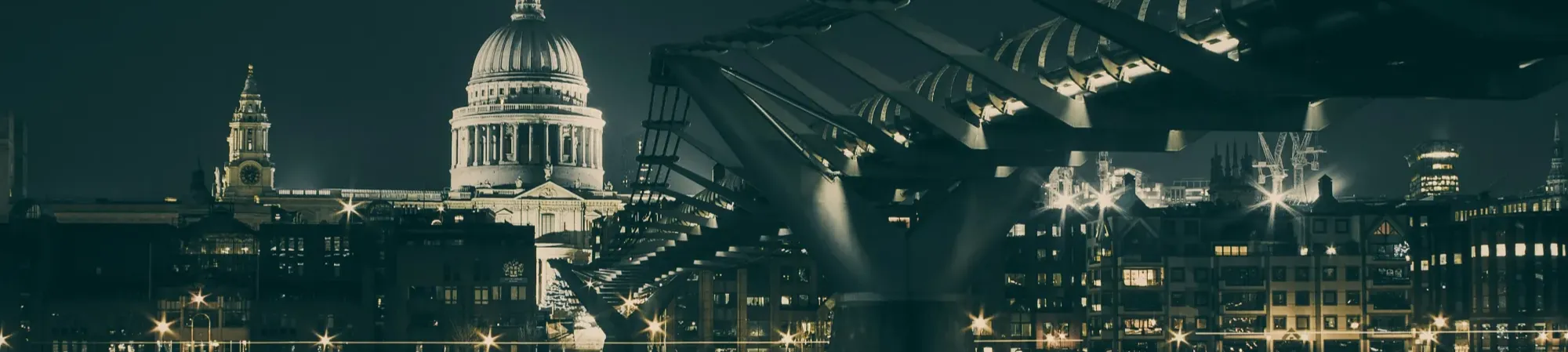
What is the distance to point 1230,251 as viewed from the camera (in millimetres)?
171750

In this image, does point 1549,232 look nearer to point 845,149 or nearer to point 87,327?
point 87,327

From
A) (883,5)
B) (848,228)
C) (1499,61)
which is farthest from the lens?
(848,228)

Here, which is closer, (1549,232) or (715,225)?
(715,225)

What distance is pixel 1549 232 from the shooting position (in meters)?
193

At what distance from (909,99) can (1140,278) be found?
403 feet

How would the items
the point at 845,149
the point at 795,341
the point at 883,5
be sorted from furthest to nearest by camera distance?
1. the point at 795,341
2. the point at 845,149
3. the point at 883,5

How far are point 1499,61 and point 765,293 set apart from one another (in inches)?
5306

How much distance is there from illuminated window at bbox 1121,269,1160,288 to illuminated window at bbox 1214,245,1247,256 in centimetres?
415

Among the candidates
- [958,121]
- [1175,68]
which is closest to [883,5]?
[958,121]

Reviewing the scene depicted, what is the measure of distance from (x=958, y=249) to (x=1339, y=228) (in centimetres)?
12565

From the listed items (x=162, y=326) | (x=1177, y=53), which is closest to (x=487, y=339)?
(x=162, y=326)

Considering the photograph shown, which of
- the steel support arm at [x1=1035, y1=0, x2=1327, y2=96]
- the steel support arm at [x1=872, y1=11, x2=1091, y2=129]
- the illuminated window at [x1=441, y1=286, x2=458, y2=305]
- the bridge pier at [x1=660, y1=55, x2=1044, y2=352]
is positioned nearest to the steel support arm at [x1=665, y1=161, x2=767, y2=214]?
the bridge pier at [x1=660, y1=55, x2=1044, y2=352]

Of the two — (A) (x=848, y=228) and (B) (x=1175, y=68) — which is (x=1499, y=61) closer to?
(B) (x=1175, y=68)

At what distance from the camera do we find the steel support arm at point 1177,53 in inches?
1428
